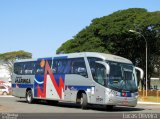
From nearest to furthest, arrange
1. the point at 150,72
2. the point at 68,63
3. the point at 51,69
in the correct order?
the point at 68,63 < the point at 51,69 < the point at 150,72

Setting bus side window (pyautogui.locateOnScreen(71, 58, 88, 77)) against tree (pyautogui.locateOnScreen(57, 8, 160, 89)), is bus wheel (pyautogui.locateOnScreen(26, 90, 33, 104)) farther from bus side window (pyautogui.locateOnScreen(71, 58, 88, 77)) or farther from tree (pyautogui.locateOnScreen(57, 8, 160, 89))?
tree (pyautogui.locateOnScreen(57, 8, 160, 89))

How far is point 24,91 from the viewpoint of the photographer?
1293 inches

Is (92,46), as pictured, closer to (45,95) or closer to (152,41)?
(152,41)

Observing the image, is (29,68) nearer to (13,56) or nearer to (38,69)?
(38,69)

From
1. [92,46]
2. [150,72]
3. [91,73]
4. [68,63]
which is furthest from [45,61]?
[150,72]

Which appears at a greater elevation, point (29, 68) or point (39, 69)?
point (29, 68)

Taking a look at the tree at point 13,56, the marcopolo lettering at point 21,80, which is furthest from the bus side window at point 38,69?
the tree at point 13,56

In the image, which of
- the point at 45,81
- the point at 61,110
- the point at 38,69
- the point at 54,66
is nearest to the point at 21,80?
the point at 38,69

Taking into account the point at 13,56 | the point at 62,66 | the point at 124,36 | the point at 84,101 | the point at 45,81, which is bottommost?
the point at 84,101

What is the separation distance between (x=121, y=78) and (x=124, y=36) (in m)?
42.7

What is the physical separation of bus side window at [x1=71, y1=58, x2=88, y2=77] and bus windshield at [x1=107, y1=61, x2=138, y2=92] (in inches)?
68.6

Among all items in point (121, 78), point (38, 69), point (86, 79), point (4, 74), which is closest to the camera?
point (121, 78)

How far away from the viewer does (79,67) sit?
2669 cm

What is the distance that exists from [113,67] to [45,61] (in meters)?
6.74
